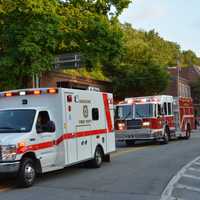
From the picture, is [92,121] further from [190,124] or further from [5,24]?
[190,124]

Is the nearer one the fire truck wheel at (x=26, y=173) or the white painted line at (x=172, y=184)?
the white painted line at (x=172, y=184)

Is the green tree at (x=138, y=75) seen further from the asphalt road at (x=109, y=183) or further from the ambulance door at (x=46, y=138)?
the ambulance door at (x=46, y=138)

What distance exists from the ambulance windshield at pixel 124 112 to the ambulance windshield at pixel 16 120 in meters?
14.6

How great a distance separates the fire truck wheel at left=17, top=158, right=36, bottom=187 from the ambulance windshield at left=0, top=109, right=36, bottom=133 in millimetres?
810

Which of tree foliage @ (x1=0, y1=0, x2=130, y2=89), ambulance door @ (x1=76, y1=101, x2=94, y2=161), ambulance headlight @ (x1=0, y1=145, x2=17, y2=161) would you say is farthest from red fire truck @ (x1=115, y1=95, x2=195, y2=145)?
ambulance headlight @ (x1=0, y1=145, x2=17, y2=161)

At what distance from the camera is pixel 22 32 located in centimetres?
2366

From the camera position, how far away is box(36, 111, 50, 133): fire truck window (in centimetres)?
Result: 1300

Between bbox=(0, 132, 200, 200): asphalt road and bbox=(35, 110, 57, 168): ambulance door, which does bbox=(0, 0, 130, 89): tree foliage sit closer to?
bbox=(0, 132, 200, 200): asphalt road

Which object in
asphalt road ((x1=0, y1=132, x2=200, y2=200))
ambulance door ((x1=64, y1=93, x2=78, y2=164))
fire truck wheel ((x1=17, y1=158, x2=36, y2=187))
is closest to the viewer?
asphalt road ((x1=0, y1=132, x2=200, y2=200))

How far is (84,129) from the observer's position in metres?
15.3

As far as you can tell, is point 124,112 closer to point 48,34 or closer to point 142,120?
point 142,120

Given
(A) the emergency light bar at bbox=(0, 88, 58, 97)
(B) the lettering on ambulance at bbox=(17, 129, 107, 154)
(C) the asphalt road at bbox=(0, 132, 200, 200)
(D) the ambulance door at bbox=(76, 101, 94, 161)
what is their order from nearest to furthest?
(C) the asphalt road at bbox=(0, 132, 200, 200) → (B) the lettering on ambulance at bbox=(17, 129, 107, 154) → (A) the emergency light bar at bbox=(0, 88, 58, 97) → (D) the ambulance door at bbox=(76, 101, 94, 161)

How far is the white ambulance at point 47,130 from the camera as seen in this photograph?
12.1 m

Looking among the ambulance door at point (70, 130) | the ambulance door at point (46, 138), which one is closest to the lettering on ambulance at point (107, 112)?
the ambulance door at point (70, 130)
